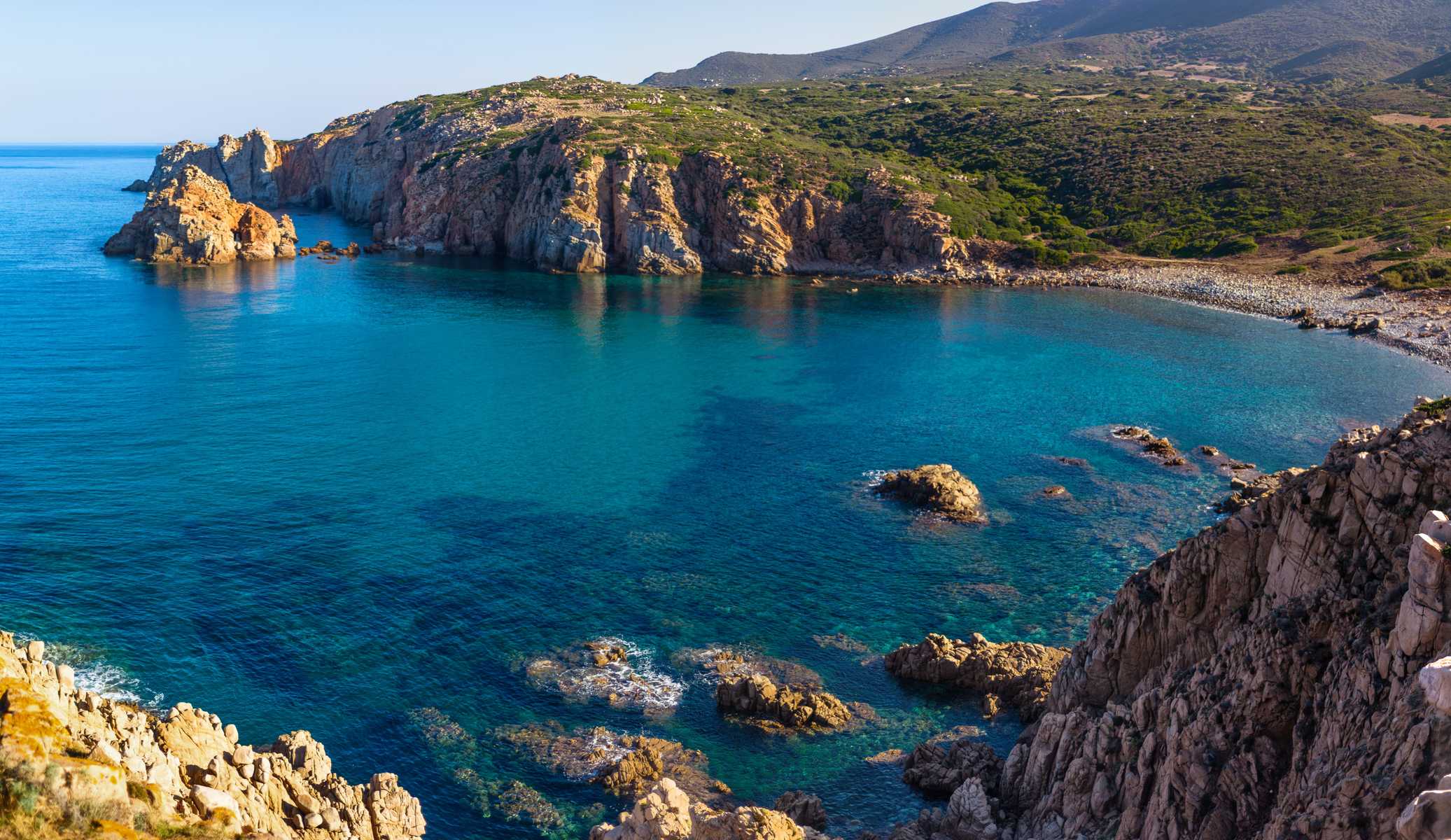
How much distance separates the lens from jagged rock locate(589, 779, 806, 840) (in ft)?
78.7

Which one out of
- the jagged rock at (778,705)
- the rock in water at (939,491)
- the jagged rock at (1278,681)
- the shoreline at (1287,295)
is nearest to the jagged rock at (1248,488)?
the rock in water at (939,491)

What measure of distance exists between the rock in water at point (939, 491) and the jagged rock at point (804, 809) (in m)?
26.0

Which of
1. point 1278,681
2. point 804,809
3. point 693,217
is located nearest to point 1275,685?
point 1278,681

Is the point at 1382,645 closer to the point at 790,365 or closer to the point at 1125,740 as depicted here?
the point at 1125,740

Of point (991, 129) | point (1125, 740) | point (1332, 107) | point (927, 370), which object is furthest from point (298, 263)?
point (1332, 107)

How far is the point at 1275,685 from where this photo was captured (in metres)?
21.8

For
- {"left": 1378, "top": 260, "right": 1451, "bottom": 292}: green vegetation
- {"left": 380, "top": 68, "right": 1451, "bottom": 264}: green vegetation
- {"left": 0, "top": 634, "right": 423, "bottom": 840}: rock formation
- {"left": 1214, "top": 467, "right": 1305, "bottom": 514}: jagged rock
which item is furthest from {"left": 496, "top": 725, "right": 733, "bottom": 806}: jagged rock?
{"left": 380, "top": 68, "right": 1451, "bottom": 264}: green vegetation

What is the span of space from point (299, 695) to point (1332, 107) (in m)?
202

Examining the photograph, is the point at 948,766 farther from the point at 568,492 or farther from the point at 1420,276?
the point at 1420,276

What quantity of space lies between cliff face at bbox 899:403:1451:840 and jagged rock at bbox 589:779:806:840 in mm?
5735

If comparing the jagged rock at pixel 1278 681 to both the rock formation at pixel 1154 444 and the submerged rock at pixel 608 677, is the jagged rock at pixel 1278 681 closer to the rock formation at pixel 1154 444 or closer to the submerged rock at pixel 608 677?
the submerged rock at pixel 608 677

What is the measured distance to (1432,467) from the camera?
71.4 feet

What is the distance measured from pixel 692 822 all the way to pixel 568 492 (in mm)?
34236

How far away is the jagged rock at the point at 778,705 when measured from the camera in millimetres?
35781
